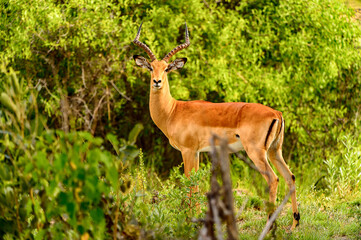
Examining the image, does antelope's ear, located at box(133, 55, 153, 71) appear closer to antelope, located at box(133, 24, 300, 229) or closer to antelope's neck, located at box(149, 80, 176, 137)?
antelope, located at box(133, 24, 300, 229)

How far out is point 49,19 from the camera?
24.7 ft

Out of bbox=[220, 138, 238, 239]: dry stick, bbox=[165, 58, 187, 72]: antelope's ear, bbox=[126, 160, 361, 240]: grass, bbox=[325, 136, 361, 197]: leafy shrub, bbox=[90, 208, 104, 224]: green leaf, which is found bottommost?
bbox=[325, 136, 361, 197]: leafy shrub

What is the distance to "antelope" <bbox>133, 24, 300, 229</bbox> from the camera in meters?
5.34

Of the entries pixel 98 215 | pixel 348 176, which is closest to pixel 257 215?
pixel 348 176

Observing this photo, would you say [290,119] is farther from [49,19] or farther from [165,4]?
[49,19]

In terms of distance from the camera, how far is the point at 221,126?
561 cm

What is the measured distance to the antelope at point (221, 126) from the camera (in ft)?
17.5

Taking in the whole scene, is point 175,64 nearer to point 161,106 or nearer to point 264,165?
point 161,106

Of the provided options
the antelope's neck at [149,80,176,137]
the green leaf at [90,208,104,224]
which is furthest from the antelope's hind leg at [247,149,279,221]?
the green leaf at [90,208,104,224]

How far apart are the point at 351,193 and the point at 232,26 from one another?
339 cm

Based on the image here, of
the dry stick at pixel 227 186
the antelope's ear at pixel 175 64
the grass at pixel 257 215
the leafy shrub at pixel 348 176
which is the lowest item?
the leafy shrub at pixel 348 176

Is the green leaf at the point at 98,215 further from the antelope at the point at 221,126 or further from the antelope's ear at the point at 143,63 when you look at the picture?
the antelope's ear at the point at 143,63

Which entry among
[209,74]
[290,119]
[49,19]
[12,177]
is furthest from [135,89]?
[12,177]

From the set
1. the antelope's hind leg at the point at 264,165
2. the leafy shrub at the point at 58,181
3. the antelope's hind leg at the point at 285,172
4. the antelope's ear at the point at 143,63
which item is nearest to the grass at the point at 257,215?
the antelope's hind leg at the point at 285,172
